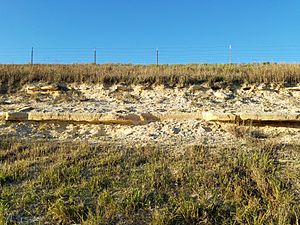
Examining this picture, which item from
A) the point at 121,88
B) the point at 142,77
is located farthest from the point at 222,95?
the point at 121,88

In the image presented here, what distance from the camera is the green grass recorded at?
3.25m

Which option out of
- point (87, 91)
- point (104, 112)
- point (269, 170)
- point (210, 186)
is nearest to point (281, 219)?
point (210, 186)

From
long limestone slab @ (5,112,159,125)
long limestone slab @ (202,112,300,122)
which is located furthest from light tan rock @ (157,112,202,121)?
long limestone slab @ (202,112,300,122)

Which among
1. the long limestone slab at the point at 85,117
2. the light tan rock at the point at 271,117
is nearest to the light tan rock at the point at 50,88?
the long limestone slab at the point at 85,117

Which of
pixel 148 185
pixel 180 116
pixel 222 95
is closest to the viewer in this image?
pixel 148 185

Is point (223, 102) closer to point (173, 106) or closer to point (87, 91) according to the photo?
point (173, 106)

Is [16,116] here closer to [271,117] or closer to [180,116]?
[180,116]

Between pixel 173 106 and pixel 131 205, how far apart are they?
5.37 meters

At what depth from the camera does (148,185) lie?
404 cm

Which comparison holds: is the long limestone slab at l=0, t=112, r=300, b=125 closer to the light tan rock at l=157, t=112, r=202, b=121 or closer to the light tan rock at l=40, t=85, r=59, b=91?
the light tan rock at l=157, t=112, r=202, b=121

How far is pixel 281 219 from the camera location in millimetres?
3037

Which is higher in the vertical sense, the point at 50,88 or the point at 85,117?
the point at 50,88

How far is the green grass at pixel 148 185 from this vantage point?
3.25 metres

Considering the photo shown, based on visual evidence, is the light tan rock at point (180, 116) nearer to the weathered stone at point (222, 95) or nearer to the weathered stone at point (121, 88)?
the weathered stone at point (222, 95)
